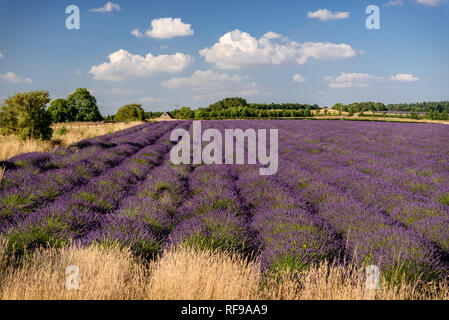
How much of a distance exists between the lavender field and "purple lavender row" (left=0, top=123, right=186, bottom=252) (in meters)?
0.02

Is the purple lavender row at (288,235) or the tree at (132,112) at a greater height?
the tree at (132,112)

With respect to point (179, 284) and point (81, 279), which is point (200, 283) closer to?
point (179, 284)

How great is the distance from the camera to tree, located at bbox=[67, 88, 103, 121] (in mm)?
65531

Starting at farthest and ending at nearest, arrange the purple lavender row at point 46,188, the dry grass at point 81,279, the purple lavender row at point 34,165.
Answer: the purple lavender row at point 34,165 → the purple lavender row at point 46,188 → the dry grass at point 81,279

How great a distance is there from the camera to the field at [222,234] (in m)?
2.52

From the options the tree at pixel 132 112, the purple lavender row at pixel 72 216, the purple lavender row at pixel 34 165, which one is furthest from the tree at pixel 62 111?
the purple lavender row at pixel 72 216

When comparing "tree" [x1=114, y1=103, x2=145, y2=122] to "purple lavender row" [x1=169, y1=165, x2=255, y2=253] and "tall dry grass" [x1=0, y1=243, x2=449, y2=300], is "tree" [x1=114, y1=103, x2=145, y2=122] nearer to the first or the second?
"purple lavender row" [x1=169, y1=165, x2=255, y2=253]

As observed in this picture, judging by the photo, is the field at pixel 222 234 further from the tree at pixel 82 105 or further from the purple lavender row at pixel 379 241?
the tree at pixel 82 105

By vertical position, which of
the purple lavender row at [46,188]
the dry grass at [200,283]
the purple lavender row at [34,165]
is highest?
the purple lavender row at [34,165]

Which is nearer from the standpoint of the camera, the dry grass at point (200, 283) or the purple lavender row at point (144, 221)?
the dry grass at point (200, 283)

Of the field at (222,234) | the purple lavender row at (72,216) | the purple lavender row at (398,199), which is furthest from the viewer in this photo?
the purple lavender row at (398,199)

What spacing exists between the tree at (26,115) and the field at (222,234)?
18.7ft

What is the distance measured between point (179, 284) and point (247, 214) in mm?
2687
